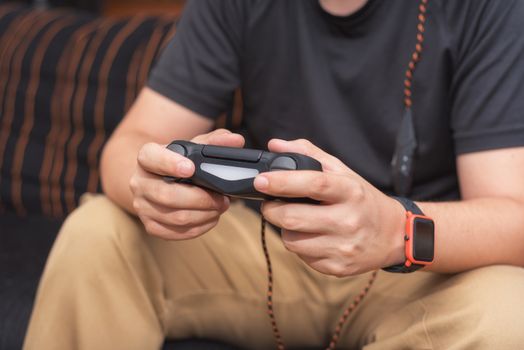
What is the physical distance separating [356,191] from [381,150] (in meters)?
0.35

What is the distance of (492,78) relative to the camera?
2.76 ft

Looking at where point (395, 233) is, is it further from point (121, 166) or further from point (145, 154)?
point (121, 166)

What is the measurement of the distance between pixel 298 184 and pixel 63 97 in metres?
1.10

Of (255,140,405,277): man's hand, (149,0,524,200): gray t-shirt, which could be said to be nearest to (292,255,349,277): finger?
(255,140,405,277): man's hand

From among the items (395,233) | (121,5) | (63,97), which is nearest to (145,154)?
(395,233)

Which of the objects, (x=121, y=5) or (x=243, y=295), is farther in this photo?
(x=121, y=5)

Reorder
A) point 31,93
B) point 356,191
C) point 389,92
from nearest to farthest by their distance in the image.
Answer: point 356,191
point 389,92
point 31,93

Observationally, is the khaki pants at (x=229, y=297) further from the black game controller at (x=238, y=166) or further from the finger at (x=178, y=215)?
the black game controller at (x=238, y=166)

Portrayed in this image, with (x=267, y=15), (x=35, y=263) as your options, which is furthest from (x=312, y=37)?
(x=35, y=263)

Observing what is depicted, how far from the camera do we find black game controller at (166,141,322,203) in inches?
23.9

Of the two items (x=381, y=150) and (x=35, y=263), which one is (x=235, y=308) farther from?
(x=35, y=263)

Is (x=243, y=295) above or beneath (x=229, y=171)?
beneath

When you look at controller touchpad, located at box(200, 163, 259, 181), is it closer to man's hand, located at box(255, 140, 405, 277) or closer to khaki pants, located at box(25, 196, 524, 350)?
man's hand, located at box(255, 140, 405, 277)

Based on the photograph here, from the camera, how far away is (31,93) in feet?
5.10
